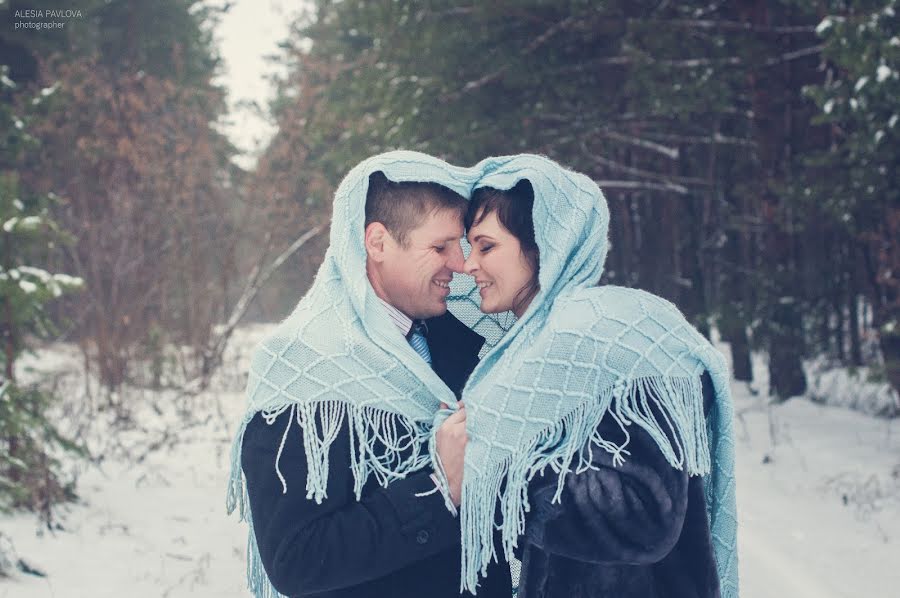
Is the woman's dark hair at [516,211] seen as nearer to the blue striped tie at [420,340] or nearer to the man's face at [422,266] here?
the man's face at [422,266]

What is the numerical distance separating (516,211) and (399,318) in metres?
0.46

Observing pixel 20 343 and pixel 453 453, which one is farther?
pixel 20 343

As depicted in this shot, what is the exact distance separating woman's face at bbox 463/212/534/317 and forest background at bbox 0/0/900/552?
4.64m

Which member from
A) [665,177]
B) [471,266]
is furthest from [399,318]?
[665,177]

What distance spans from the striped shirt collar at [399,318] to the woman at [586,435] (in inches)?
11.6

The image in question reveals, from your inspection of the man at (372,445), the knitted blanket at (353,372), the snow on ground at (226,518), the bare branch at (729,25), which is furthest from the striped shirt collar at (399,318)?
the bare branch at (729,25)

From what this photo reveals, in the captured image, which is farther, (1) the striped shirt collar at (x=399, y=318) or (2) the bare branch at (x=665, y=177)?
(2) the bare branch at (x=665, y=177)

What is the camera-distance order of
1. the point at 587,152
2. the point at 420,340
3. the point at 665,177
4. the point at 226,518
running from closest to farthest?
1. the point at 420,340
2. the point at 226,518
3. the point at 587,152
4. the point at 665,177

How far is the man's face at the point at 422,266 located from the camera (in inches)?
102

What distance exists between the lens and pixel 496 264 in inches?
102

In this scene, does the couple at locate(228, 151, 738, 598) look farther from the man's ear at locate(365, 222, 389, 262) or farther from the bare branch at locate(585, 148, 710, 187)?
the bare branch at locate(585, 148, 710, 187)

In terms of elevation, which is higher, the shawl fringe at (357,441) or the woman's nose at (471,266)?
the woman's nose at (471,266)

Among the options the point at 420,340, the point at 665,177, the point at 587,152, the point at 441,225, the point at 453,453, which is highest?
the point at 587,152

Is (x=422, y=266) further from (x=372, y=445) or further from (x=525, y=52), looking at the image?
(x=525, y=52)
